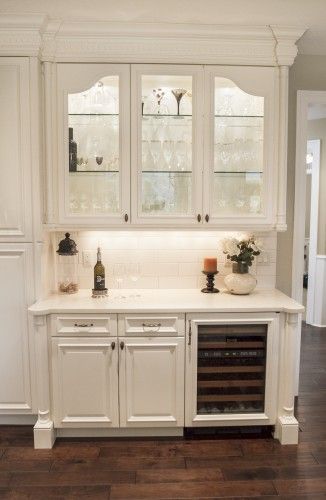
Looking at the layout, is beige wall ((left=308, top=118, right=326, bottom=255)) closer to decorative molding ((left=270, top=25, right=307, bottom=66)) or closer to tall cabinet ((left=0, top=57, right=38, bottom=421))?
decorative molding ((left=270, top=25, right=307, bottom=66))

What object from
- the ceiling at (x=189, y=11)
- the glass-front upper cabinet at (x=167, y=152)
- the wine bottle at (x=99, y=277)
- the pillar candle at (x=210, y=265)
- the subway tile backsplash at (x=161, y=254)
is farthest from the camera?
the subway tile backsplash at (x=161, y=254)

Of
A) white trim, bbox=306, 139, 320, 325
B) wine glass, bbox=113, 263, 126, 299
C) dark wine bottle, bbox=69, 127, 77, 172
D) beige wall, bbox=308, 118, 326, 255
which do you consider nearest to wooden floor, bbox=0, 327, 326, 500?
wine glass, bbox=113, 263, 126, 299

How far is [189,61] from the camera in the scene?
2764 millimetres

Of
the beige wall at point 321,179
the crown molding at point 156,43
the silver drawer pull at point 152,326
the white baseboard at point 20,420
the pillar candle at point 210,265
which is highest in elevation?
the crown molding at point 156,43

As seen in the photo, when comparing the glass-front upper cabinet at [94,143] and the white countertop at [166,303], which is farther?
the glass-front upper cabinet at [94,143]

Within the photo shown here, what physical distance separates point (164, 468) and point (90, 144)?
7.13 ft

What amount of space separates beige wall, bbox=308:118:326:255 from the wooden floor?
9.17 ft

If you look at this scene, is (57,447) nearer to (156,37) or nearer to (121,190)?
(121,190)

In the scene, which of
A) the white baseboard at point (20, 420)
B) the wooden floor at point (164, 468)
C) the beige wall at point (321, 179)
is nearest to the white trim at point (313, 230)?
the beige wall at point (321, 179)

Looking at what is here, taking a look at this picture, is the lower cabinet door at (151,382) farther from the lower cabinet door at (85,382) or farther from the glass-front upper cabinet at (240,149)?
the glass-front upper cabinet at (240,149)

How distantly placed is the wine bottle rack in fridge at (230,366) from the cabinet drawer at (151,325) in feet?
0.54

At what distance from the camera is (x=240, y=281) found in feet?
9.59

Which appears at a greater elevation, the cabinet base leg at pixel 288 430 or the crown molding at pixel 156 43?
the crown molding at pixel 156 43

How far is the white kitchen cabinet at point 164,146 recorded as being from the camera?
9.08 ft
